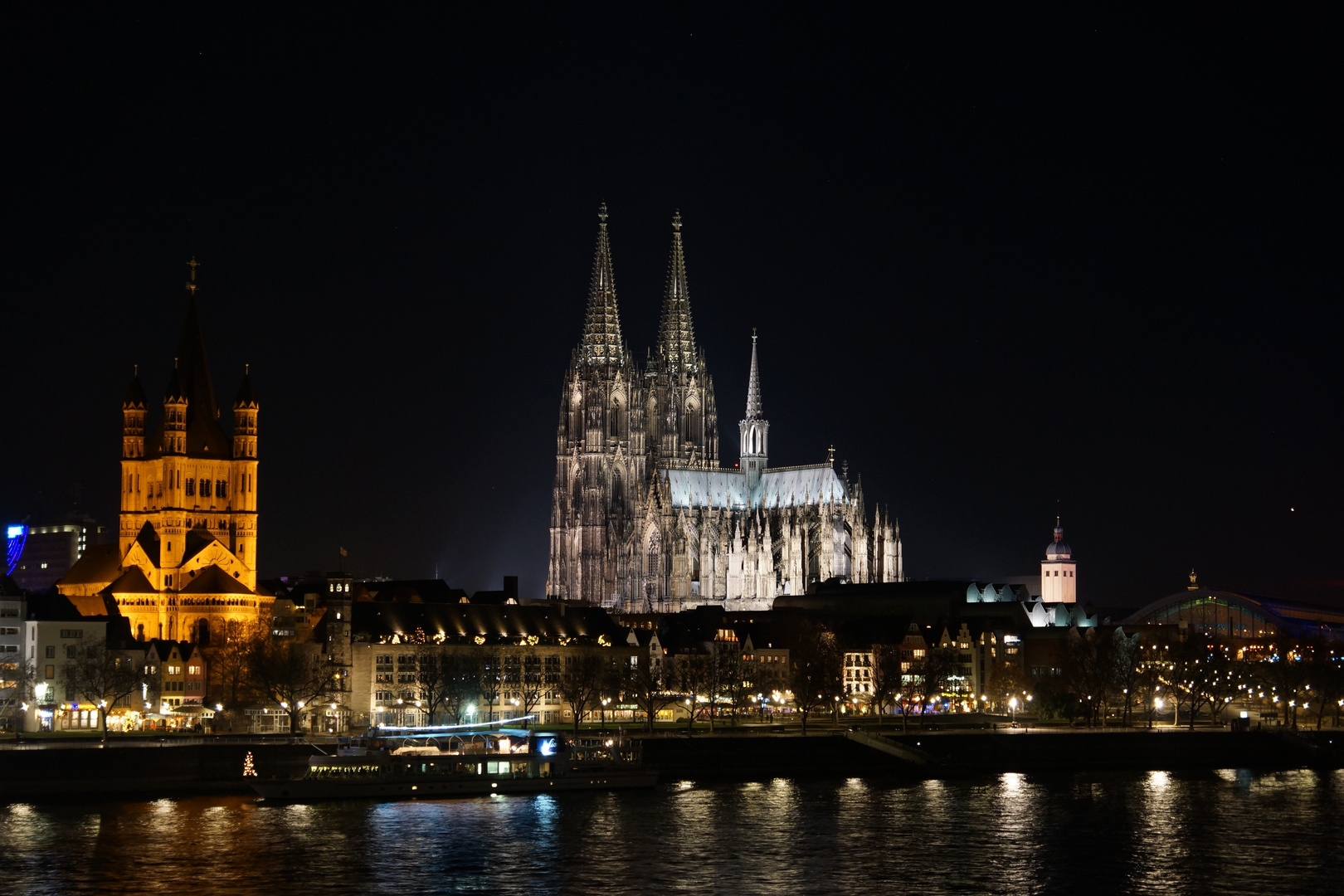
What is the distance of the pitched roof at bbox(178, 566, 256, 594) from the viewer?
13712 centimetres

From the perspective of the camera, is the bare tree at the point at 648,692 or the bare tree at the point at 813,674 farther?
the bare tree at the point at 813,674

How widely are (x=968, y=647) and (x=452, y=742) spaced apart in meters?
75.4

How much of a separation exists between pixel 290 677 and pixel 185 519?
2938cm

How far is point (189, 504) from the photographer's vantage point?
145 metres

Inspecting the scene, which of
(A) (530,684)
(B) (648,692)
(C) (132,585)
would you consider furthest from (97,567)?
(B) (648,692)

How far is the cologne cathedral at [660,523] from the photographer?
625ft

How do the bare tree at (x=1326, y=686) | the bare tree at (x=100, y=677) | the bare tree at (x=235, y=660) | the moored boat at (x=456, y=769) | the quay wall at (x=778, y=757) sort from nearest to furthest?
the quay wall at (x=778, y=757) < the moored boat at (x=456, y=769) < the bare tree at (x=100, y=677) < the bare tree at (x=235, y=660) < the bare tree at (x=1326, y=686)

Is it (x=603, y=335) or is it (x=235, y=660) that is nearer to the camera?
(x=235, y=660)

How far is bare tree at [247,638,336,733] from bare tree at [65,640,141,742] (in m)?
6.89

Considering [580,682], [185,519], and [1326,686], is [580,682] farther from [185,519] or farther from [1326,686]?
[1326,686]

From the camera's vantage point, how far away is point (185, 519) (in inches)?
5669

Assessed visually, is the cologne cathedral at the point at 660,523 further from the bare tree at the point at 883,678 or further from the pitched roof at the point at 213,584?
the pitched roof at the point at 213,584

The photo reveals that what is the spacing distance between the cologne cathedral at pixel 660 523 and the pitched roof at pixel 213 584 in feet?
184

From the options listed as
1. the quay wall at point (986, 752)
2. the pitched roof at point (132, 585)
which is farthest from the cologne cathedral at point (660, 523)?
the quay wall at point (986, 752)
